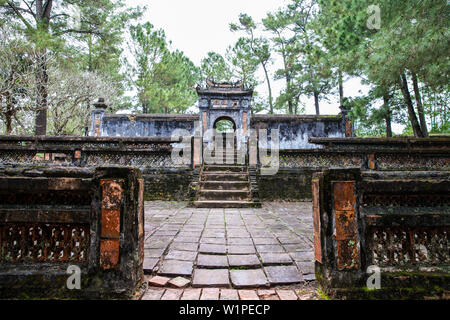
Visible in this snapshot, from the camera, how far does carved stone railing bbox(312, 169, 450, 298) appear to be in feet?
5.82

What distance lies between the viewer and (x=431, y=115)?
21.4 meters

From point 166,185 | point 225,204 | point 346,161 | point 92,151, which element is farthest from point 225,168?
point 92,151

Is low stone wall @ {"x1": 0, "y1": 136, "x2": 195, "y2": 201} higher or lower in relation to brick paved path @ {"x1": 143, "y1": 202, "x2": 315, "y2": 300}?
higher

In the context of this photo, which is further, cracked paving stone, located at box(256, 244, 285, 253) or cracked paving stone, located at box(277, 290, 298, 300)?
cracked paving stone, located at box(256, 244, 285, 253)

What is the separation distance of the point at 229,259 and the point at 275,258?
1.68 ft

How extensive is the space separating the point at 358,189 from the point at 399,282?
770 mm

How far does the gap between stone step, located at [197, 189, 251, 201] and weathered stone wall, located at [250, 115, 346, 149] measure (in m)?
8.91

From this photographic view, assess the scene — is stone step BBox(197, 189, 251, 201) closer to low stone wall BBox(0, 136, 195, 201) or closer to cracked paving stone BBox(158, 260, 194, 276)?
low stone wall BBox(0, 136, 195, 201)

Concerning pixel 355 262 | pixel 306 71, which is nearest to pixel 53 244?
pixel 355 262

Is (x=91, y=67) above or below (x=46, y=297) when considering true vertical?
above

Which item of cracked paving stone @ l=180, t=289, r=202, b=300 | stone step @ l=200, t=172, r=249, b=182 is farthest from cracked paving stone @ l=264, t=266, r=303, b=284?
stone step @ l=200, t=172, r=249, b=182

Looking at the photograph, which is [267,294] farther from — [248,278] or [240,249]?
[240,249]

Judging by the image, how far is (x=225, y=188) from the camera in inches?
283
